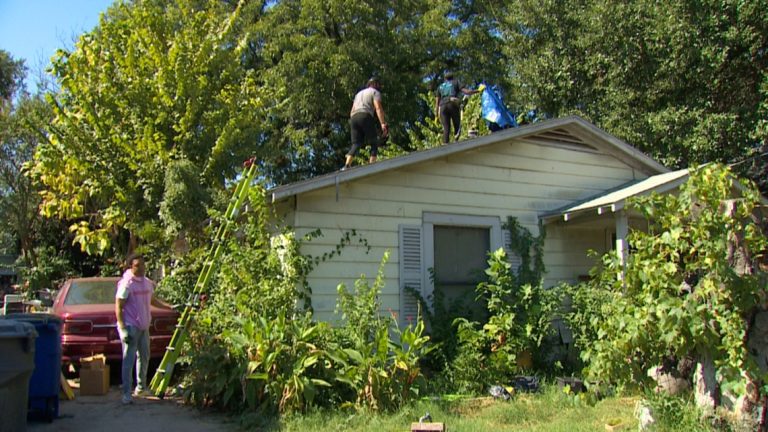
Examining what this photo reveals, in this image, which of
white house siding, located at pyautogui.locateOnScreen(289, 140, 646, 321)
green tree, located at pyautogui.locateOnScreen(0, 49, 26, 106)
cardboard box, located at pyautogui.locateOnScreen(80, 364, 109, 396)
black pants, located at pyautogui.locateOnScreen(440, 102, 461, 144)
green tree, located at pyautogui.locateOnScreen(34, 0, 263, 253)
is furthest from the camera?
green tree, located at pyautogui.locateOnScreen(0, 49, 26, 106)

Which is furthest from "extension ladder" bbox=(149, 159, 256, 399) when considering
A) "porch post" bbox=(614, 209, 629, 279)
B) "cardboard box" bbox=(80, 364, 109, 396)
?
"porch post" bbox=(614, 209, 629, 279)

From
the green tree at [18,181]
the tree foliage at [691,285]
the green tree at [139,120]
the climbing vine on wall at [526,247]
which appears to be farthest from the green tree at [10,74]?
the tree foliage at [691,285]

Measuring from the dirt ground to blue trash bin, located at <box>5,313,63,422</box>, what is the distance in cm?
15

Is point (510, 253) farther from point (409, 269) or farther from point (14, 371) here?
point (14, 371)

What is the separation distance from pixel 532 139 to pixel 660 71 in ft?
24.2

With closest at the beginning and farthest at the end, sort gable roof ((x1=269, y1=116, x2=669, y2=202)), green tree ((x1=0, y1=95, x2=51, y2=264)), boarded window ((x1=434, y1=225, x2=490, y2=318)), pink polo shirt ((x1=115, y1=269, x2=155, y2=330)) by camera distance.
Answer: pink polo shirt ((x1=115, y1=269, x2=155, y2=330)), gable roof ((x1=269, y1=116, x2=669, y2=202)), boarded window ((x1=434, y1=225, x2=490, y2=318)), green tree ((x1=0, y1=95, x2=51, y2=264))

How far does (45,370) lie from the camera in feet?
21.8

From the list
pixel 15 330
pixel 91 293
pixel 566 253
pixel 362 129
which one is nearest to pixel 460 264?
pixel 566 253

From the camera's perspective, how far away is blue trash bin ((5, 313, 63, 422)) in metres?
6.62

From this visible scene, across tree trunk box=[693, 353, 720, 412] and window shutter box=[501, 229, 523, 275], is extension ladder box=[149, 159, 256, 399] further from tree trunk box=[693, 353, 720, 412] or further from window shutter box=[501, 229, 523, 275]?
tree trunk box=[693, 353, 720, 412]

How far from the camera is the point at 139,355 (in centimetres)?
797

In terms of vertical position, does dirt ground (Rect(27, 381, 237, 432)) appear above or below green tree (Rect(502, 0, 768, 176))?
below

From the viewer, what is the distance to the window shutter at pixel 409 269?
8820 millimetres

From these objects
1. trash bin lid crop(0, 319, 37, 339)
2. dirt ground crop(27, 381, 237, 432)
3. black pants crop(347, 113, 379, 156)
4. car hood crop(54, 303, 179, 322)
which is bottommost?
dirt ground crop(27, 381, 237, 432)
